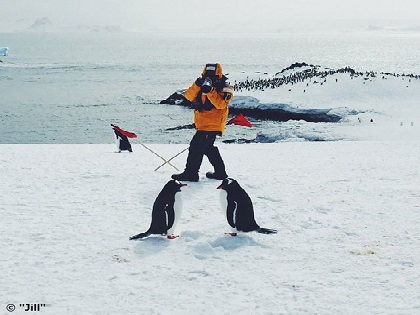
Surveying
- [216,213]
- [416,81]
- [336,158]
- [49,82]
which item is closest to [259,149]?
[336,158]

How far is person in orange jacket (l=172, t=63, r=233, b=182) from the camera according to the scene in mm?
6637

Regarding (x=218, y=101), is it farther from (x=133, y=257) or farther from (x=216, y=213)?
(x=133, y=257)

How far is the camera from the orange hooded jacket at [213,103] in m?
6.65

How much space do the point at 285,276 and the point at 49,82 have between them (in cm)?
5007

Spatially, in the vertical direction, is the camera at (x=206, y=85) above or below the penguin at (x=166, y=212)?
above

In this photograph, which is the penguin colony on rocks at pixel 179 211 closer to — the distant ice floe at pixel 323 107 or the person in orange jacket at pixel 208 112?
the person in orange jacket at pixel 208 112

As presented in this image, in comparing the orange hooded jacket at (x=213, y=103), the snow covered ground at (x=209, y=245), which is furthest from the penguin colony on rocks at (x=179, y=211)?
the orange hooded jacket at (x=213, y=103)

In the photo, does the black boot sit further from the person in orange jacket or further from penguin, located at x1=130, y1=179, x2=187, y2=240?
penguin, located at x1=130, y1=179, x2=187, y2=240

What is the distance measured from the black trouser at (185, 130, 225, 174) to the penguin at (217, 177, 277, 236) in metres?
2.31

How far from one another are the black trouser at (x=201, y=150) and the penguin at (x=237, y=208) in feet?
7.59

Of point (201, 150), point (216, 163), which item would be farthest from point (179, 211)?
point (216, 163)

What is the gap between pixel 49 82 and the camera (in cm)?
5009

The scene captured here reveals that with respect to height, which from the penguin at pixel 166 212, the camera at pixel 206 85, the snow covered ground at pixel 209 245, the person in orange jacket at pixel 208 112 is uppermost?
the camera at pixel 206 85

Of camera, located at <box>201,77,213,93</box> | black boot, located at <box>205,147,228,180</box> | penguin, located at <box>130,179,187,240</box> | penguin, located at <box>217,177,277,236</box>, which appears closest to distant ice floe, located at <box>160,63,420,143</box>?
black boot, located at <box>205,147,228,180</box>
